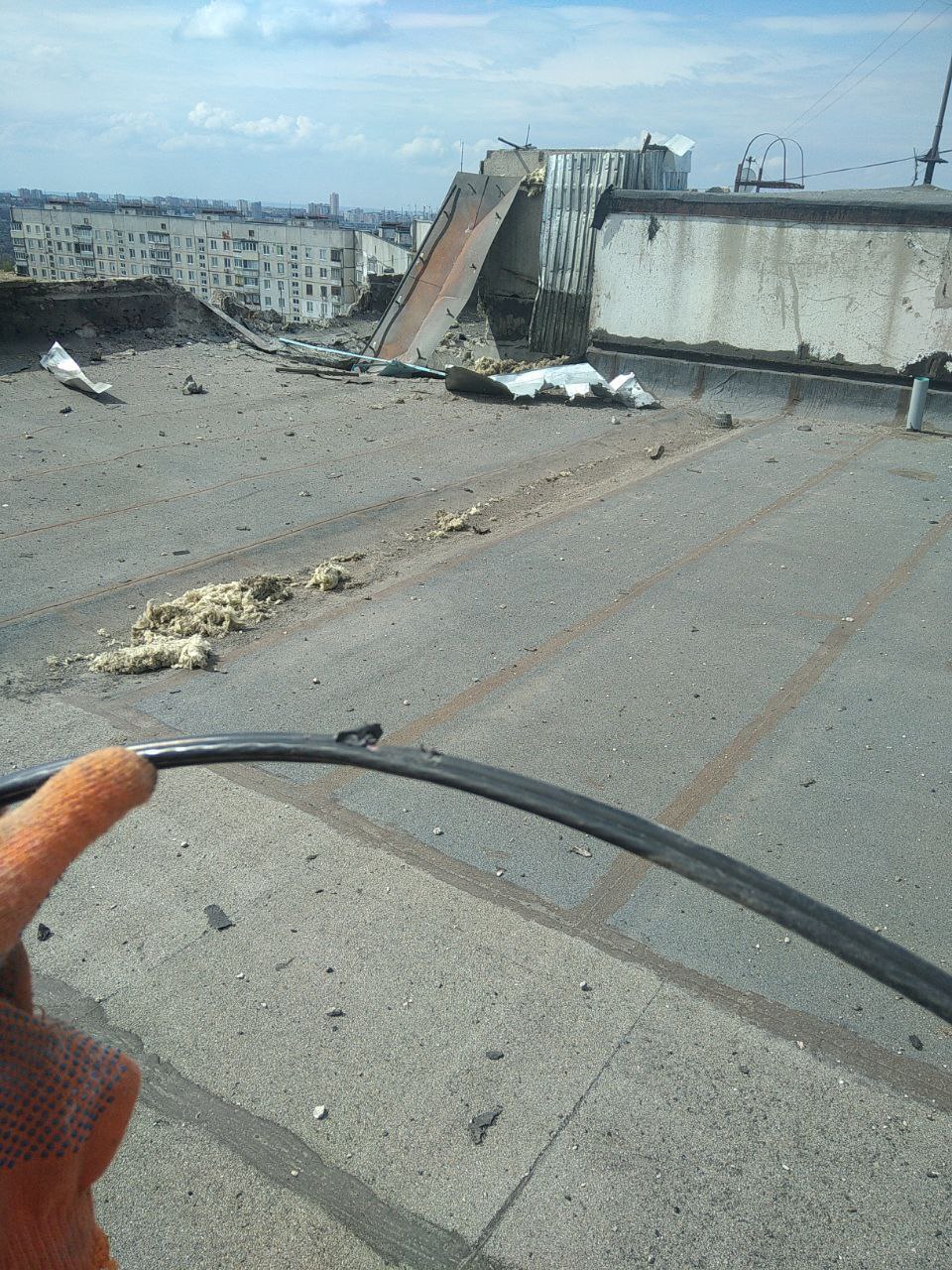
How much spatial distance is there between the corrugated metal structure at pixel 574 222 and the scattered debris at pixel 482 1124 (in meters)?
15.1

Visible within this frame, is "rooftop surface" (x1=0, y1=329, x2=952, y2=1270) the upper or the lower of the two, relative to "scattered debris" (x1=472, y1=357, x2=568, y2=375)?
lower

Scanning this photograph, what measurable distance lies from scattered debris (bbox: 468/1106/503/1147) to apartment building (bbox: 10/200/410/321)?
100.0m

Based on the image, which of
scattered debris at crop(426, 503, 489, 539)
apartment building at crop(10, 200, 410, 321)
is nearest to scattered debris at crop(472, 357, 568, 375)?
scattered debris at crop(426, 503, 489, 539)

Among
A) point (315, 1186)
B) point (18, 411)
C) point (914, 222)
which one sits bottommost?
point (315, 1186)

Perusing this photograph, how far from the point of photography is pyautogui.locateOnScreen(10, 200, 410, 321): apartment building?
9906 centimetres

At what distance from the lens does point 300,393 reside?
47.4 feet

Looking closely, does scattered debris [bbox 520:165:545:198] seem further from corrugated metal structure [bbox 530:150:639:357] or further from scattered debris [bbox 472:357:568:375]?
scattered debris [bbox 472:357:568:375]

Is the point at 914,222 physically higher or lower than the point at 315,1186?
higher

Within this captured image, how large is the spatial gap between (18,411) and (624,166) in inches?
406

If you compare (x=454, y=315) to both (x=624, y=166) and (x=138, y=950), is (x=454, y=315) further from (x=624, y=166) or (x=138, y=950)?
(x=138, y=950)

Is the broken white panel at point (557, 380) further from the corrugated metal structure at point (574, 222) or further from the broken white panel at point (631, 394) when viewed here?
the corrugated metal structure at point (574, 222)

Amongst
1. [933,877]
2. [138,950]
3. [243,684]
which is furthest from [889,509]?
[138,950]

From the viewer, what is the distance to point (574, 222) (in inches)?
632

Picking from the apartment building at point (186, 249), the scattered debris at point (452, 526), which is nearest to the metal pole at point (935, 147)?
the scattered debris at point (452, 526)
